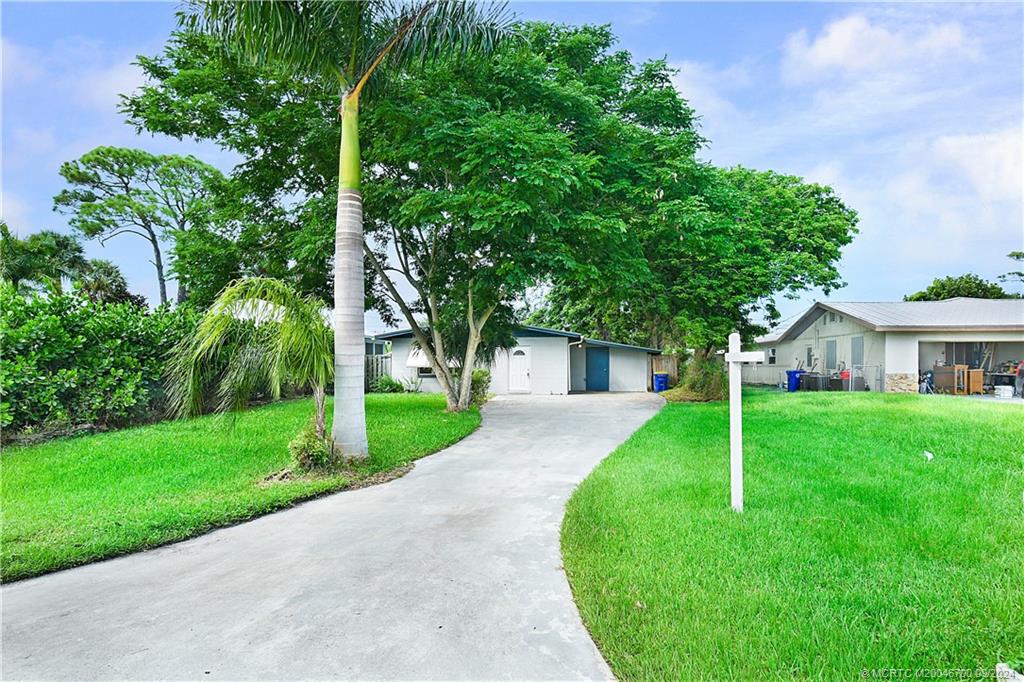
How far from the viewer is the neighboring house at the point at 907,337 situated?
1664 centimetres

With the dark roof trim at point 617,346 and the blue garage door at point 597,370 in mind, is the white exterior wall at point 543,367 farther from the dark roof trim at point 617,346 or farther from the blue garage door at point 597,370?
the blue garage door at point 597,370

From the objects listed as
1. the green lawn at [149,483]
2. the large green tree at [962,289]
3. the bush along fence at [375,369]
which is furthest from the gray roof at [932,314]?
the bush along fence at [375,369]

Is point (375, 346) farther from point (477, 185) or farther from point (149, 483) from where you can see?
point (149, 483)

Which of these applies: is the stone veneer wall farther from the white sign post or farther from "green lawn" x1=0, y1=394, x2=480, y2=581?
the white sign post

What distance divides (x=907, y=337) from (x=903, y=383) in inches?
60.7

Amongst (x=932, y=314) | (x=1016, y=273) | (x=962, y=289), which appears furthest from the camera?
(x=1016, y=273)

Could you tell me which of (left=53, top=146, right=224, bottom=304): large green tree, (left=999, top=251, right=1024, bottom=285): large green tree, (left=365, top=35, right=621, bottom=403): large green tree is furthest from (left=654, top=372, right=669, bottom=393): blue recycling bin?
(left=999, top=251, right=1024, bottom=285): large green tree

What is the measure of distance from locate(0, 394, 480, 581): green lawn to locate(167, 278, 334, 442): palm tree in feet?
2.52

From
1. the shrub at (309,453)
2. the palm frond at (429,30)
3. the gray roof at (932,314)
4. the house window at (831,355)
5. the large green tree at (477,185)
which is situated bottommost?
the shrub at (309,453)

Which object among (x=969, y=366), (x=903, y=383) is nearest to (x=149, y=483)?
(x=903, y=383)

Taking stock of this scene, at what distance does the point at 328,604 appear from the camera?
10.4 ft

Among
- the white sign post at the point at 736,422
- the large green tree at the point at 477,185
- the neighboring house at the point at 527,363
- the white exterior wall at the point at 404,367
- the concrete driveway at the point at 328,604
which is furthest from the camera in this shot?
the white exterior wall at the point at 404,367

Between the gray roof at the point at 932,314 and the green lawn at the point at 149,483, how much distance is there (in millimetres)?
14880

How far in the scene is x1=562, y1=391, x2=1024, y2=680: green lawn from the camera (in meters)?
2.58
